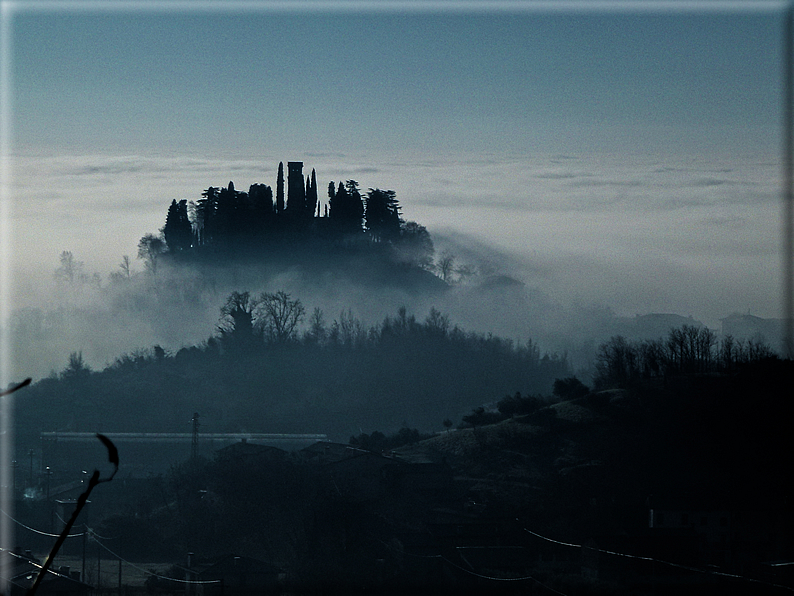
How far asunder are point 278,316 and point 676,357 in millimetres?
31611

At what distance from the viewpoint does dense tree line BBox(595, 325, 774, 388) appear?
49.1 metres

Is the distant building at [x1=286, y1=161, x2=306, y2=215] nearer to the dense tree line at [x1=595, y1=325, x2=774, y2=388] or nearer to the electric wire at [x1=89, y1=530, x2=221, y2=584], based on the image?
the dense tree line at [x1=595, y1=325, x2=774, y2=388]

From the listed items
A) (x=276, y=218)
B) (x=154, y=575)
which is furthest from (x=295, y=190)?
(x=154, y=575)

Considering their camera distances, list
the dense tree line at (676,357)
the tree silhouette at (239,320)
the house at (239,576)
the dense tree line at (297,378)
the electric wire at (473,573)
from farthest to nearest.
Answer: the tree silhouette at (239,320)
the dense tree line at (297,378)
the dense tree line at (676,357)
the electric wire at (473,573)
the house at (239,576)

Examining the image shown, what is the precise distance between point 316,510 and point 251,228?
43.6 metres

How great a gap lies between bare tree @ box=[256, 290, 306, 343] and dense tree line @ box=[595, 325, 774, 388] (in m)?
25.6

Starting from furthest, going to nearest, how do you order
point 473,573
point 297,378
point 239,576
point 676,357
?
point 297,378 < point 676,357 < point 473,573 < point 239,576

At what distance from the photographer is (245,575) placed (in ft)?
83.2

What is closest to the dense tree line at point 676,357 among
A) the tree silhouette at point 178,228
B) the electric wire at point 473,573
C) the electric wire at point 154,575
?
the electric wire at point 473,573

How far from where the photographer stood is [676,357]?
171 feet

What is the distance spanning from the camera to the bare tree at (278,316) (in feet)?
242

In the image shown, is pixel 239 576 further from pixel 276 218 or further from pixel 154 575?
pixel 276 218

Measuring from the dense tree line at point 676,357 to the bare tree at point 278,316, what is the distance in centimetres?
2558

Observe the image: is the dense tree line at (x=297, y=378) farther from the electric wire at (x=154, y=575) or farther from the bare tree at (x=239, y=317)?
the electric wire at (x=154, y=575)
